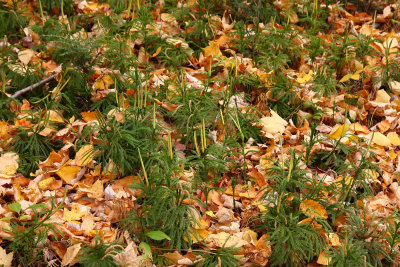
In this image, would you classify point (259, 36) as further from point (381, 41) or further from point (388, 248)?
point (388, 248)

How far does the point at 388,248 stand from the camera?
6.79 feet

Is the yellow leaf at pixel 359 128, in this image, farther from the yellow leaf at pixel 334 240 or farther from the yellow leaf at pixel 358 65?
the yellow leaf at pixel 334 240

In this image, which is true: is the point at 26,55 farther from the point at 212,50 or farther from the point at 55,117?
the point at 212,50

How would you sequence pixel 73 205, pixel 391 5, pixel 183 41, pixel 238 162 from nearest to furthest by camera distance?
1. pixel 73 205
2. pixel 238 162
3. pixel 183 41
4. pixel 391 5

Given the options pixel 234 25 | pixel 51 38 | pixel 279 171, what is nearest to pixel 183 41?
pixel 234 25

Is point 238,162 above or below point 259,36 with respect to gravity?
below

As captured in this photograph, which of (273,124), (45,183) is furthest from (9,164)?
(273,124)

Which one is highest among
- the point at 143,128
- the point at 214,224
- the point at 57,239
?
the point at 143,128

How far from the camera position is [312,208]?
7.27ft

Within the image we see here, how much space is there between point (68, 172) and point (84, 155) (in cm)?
14

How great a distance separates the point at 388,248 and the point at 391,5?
2.60 metres

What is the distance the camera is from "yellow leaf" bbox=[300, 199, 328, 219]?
218cm

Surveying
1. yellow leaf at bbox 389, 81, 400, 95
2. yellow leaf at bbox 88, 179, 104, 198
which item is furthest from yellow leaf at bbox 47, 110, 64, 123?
yellow leaf at bbox 389, 81, 400, 95

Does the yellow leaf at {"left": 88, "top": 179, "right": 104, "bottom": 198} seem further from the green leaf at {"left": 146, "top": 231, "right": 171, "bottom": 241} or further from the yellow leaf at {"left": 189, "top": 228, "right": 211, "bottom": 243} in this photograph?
the yellow leaf at {"left": 189, "top": 228, "right": 211, "bottom": 243}
